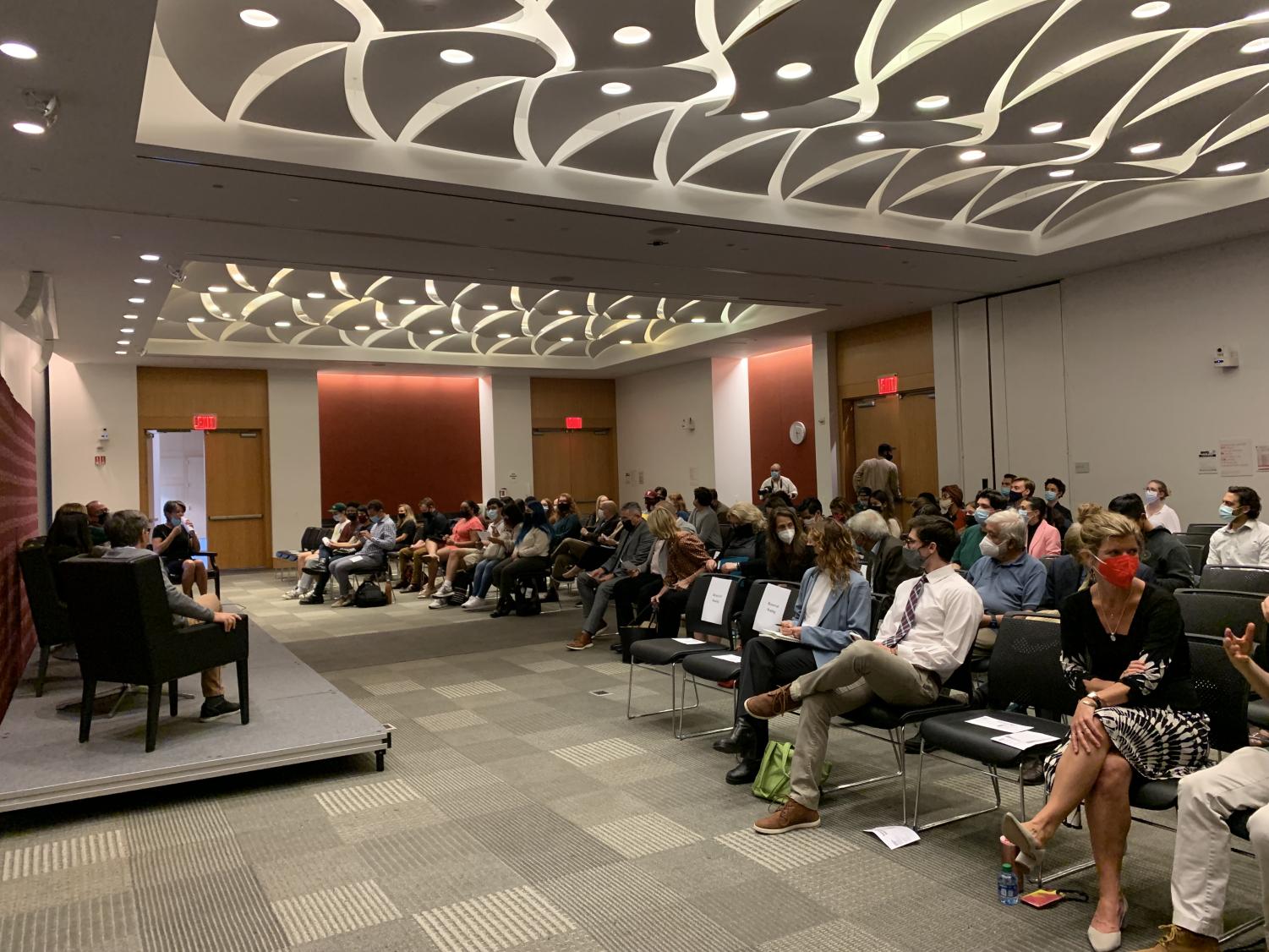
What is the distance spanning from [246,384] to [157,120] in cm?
1239

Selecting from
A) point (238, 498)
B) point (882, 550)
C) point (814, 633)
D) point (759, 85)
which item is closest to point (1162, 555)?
point (882, 550)

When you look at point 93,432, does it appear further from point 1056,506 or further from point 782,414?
point 1056,506

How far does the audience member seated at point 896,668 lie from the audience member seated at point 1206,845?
50.8 inches

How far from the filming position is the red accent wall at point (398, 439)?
64.5 ft

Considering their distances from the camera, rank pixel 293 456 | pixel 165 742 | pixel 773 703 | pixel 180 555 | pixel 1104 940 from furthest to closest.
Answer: pixel 293 456
pixel 180 555
pixel 165 742
pixel 773 703
pixel 1104 940

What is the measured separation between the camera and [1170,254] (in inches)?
409

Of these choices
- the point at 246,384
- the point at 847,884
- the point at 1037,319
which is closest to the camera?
the point at 847,884

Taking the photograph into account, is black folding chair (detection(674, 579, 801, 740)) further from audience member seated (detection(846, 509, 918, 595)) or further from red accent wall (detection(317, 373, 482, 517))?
red accent wall (detection(317, 373, 482, 517))

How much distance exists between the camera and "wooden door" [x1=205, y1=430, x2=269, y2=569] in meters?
17.7

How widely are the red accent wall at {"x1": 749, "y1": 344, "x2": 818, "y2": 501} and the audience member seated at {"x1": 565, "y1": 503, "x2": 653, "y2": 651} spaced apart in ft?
28.2

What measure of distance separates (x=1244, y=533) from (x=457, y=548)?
888cm

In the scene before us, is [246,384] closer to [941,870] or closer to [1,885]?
[1,885]

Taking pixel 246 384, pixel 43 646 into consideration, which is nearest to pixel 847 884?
pixel 43 646

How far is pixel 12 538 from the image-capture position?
732 cm
